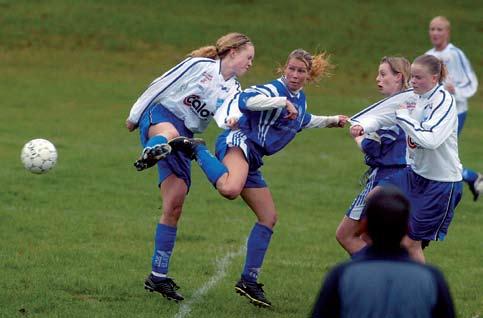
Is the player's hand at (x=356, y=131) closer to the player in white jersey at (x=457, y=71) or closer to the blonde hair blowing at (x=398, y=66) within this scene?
the blonde hair blowing at (x=398, y=66)

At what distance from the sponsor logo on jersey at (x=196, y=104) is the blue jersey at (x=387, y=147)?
1.21 meters

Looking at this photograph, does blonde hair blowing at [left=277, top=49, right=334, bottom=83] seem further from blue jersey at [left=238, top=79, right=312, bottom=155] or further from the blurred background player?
the blurred background player

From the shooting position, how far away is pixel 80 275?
339 inches

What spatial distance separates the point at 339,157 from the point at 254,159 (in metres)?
9.22

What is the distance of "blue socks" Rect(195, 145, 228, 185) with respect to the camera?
7.65 m

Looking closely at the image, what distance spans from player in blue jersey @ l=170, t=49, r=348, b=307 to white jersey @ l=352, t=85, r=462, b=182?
1.76 ft

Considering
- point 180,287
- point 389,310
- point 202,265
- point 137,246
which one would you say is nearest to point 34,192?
point 137,246

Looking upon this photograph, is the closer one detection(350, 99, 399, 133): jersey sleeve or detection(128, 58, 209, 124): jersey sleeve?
detection(350, 99, 399, 133): jersey sleeve

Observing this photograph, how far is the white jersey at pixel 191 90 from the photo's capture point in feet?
26.5

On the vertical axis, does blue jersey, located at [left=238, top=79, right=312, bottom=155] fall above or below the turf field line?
above

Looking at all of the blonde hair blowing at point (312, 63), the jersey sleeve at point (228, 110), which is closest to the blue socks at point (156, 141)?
the jersey sleeve at point (228, 110)

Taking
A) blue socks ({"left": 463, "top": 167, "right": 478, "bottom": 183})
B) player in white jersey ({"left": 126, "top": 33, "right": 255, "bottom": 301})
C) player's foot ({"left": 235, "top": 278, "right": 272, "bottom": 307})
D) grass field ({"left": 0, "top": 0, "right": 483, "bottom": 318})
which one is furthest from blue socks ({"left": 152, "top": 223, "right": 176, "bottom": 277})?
blue socks ({"left": 463, "top": 167, "right": 478, "bottom": 183})

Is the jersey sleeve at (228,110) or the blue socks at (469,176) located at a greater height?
the jersey sleeve at (228,110)

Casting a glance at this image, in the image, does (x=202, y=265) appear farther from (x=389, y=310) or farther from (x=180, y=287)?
(x=389, y=310)
